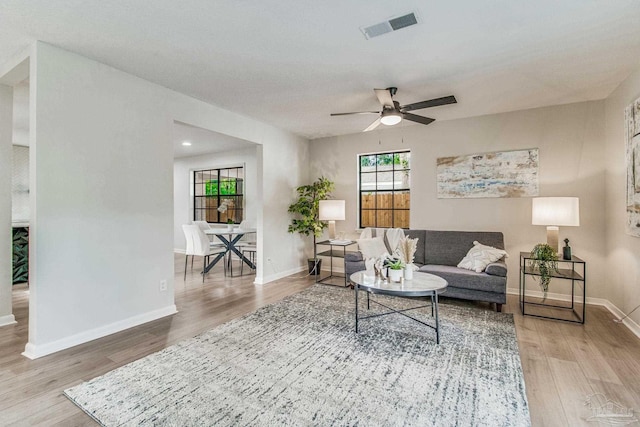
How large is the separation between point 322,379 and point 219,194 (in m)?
6.20

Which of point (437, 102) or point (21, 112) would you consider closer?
point (437, 102)

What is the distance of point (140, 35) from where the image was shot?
97.5 inches

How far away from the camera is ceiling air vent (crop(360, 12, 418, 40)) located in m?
2.25

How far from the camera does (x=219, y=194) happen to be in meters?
7.62

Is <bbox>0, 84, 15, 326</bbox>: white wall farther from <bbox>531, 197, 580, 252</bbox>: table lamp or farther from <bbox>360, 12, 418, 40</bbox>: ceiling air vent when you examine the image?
<bbox>531, 197, 580, 252</bbox>: table lamp

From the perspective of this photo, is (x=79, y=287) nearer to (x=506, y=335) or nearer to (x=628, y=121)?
(x=506, y=335)

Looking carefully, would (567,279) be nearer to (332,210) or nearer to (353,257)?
(353,257)

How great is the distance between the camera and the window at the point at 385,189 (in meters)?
5.28

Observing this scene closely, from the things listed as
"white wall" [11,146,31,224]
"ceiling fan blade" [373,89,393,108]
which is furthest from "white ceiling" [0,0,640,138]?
"white wall" [11,146,31,224]

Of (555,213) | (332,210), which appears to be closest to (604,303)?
(555,213)

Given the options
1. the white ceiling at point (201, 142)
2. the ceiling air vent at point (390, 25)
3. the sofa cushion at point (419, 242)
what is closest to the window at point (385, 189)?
the sofa cushion at point (419, 242)

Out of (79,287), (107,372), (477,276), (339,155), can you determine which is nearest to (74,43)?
(79,287)

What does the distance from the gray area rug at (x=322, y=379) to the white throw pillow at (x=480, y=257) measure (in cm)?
78

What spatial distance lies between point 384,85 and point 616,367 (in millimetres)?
3188
